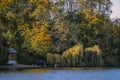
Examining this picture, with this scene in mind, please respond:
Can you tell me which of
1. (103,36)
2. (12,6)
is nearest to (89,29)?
(103,36)

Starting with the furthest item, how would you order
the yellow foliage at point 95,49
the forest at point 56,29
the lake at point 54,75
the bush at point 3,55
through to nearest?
the forest at point 56,29 < the yellow foliage at point 95,49 < the bush at point 3,55 < the lake at point 54,75

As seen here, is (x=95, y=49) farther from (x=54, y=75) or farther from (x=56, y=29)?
(x=54, y=75)

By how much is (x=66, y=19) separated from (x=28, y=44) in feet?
27.7

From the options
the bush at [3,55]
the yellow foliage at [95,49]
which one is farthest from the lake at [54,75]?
the yellow foliage at [95,49]

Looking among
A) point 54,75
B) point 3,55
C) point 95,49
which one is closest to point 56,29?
point 95,49

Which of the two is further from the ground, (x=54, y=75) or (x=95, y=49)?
(x=95, y=49)

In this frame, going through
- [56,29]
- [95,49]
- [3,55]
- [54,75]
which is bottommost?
[54,75]

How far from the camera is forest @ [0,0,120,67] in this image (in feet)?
238

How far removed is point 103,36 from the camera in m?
77.2

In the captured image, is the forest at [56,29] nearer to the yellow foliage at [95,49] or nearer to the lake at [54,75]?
the yellow foliage at [95,49]

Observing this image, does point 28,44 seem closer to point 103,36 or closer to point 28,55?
point 28,55

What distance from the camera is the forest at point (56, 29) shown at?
72.4 m

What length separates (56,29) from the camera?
248 feet

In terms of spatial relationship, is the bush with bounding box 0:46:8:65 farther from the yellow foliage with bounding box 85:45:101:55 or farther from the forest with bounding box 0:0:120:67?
the yellow foliage with bounding box 85:45:101:55
